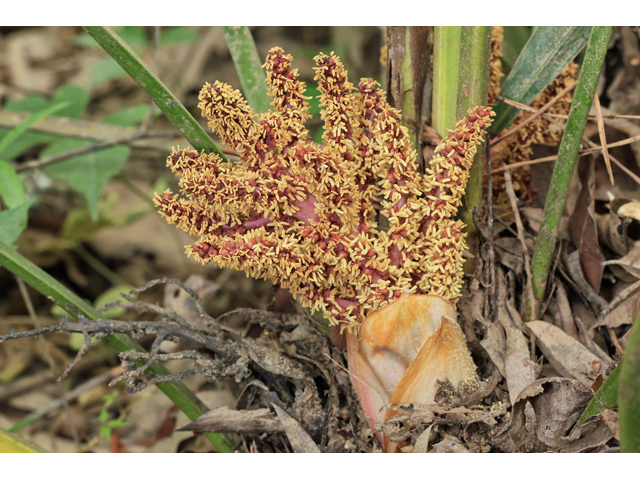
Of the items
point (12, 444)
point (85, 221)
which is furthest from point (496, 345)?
point (85, 221)

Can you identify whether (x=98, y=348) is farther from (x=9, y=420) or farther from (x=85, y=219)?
(x=85, y=219)

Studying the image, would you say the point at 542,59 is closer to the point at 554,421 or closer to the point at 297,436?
the point at 554,421

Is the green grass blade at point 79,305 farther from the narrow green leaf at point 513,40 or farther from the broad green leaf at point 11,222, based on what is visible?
the narrow green leaf at point 513,40

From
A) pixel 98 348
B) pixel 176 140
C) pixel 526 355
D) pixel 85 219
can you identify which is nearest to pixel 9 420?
pixel 98 348

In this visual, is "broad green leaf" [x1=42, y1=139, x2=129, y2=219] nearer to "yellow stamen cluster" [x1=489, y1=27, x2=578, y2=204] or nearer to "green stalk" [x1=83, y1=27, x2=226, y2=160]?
"green stalk" [x1=83, y1=27, x2=226, y2=160]

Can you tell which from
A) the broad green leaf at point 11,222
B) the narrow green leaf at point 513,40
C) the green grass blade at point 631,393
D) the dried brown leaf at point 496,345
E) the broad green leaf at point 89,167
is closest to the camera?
the green grass blade at point 631,393

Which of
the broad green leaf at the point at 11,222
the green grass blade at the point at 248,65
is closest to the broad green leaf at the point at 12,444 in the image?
the broad green leaf at the point at 11,222
